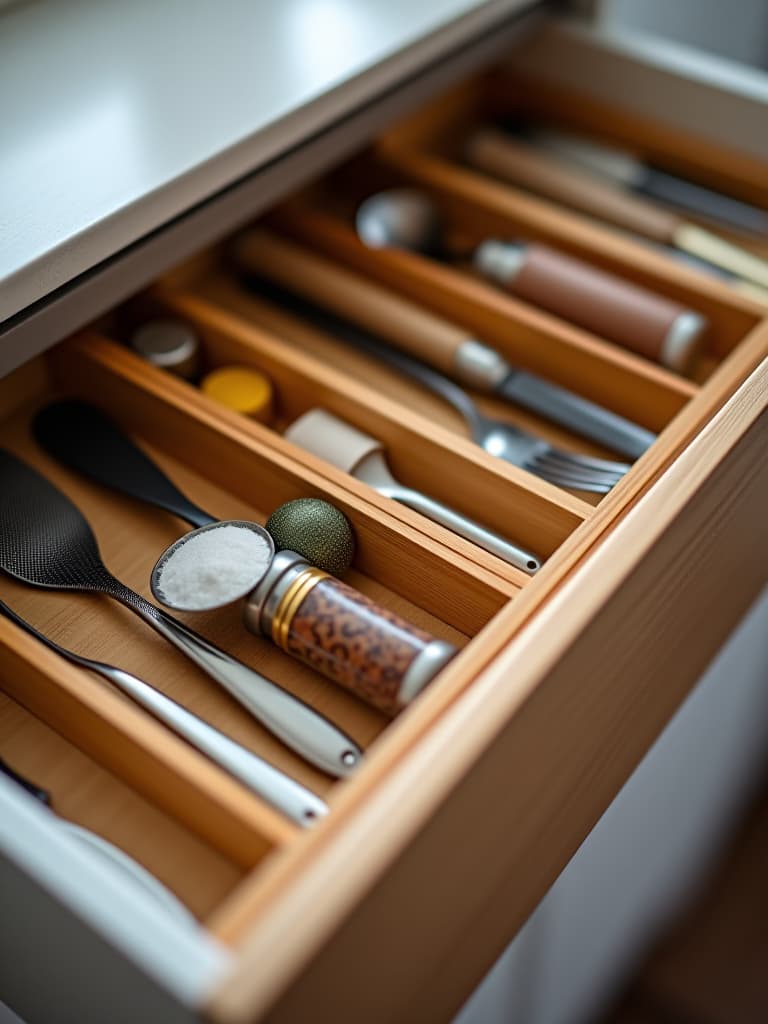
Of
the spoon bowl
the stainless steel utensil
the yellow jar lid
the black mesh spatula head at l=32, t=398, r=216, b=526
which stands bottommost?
the black mesh spatula head at l=32, t=398, r=216, b=526

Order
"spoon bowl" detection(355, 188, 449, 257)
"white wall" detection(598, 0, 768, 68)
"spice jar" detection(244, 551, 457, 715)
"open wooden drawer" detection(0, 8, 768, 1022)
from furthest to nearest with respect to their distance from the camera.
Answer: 1. "white wall" detection(598, 0, 768, 68)
2. "spoon bowl" detection(355, 188, 449, 257)
3. "spice jar" detection(244, 551, 457, 715)
4. "open wooden drawer" detection(0, 8, 768, 1022)

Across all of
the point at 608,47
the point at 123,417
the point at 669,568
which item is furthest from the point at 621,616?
the point at 608,47

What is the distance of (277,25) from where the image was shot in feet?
2.86

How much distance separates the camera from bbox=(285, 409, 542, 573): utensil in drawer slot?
0.70m

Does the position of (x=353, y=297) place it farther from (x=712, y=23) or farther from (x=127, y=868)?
(x=712, y=23)

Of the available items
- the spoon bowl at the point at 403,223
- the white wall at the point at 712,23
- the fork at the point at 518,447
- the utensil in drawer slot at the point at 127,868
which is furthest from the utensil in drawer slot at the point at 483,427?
the white wall at the point at 712,23

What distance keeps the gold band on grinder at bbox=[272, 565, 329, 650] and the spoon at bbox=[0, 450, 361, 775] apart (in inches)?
1.1

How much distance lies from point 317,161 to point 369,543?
13.5 inches

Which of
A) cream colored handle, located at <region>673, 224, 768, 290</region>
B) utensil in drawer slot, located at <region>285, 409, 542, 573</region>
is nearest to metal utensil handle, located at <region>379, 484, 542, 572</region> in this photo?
utensil in drawer slot, located at <region>285, 409, 542, 573</region>

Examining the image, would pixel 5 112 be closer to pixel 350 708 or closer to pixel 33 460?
pixel 33 460

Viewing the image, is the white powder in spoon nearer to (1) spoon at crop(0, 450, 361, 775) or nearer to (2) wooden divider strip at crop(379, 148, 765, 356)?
(1) spoon at crop(0, 450, 361, 775)

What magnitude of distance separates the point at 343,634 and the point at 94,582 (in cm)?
18

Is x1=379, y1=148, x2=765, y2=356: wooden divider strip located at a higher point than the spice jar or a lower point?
higher

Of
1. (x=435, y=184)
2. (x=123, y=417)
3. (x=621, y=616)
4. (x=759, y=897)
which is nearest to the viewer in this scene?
(x=621, y=616)
